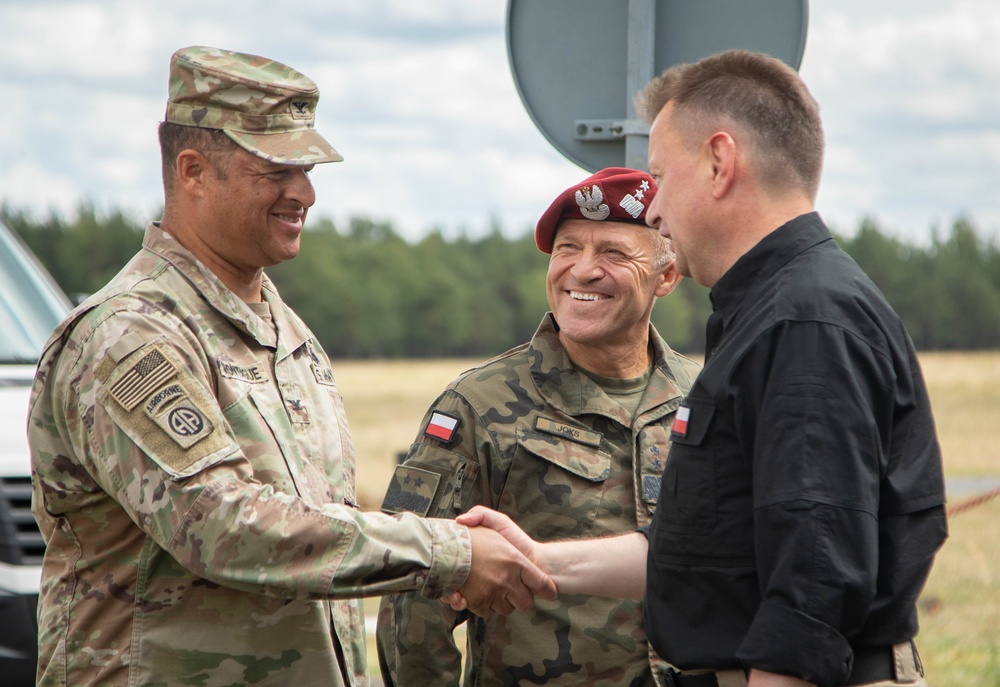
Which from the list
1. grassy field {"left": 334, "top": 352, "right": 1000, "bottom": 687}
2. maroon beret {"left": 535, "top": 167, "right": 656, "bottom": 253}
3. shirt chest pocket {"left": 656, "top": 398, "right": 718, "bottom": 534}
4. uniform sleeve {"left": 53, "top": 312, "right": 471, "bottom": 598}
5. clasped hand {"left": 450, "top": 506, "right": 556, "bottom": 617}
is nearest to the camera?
shirt chest pocket {"left": 656, "top": 398, "right": 718, "bottom": 534}

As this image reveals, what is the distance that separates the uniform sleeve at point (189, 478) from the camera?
2.47 meters

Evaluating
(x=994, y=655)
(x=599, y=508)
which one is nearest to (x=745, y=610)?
(x=599, y=508)

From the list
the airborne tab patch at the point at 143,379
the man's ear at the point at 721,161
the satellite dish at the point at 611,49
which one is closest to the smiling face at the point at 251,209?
the airborne tab patch at the point at 143,379

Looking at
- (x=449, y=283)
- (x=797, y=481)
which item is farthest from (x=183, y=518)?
(x=449, y=283)

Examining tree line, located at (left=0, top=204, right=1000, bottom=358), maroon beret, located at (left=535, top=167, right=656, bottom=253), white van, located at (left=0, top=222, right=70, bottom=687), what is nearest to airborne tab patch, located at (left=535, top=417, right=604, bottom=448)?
maroon beret, located at (left=535, top=167, right=656, bottom=253)

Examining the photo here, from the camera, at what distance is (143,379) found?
98.2 inches

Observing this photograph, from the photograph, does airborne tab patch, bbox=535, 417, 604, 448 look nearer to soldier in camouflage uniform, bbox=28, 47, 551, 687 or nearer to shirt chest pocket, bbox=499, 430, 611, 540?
shirt chest pocket, bbox=499, 430, 611, 540

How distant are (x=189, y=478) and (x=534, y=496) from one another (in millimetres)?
1031

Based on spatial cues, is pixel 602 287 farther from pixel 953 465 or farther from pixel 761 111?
pixel 953 465

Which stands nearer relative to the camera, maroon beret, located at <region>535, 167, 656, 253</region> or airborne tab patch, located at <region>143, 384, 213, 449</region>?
A: airborne tab patch, located at <region>143, 384, 213, 449</region>

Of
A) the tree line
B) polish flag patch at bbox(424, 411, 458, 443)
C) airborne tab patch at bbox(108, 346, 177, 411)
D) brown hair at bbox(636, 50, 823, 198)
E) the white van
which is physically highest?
brown hair at bbox(636, 50, 823, 198)

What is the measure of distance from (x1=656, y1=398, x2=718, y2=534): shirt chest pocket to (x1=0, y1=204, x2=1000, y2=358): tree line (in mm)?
38019

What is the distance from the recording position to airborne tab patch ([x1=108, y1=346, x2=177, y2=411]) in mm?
2475

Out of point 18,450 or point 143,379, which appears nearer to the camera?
point 143,379
